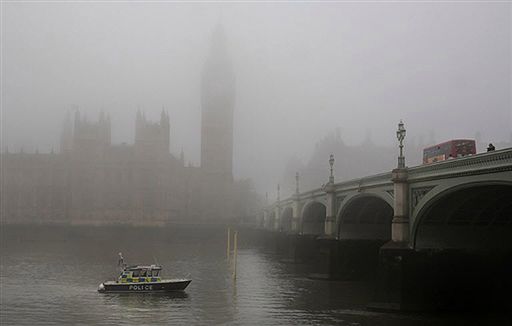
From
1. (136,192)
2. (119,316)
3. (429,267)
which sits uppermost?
(136,192)

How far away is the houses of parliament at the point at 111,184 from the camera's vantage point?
12025 cm

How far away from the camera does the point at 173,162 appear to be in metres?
129

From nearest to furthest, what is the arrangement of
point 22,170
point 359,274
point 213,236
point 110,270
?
point 359,274 → point 110,270 → point 213,236 → point 22,170

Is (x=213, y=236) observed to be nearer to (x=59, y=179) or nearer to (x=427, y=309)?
(x=59, y=179)

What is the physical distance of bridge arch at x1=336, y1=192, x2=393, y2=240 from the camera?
39969 mm

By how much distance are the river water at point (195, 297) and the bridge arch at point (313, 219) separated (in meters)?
4.54

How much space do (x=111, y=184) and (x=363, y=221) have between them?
93085mm

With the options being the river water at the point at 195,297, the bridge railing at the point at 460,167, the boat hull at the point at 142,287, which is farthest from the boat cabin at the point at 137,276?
the bridge railing at the point at 460,167

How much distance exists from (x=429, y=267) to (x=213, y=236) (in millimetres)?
65740

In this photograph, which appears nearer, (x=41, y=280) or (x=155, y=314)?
(x=155, y=314)

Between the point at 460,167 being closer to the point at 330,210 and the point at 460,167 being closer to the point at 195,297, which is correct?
the point at 195,297

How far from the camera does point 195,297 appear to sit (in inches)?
1318

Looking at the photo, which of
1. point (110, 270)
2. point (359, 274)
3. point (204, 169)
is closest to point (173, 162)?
point (204, 169)

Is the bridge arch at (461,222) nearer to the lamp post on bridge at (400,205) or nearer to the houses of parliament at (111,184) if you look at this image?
the lamp post on bridge at (400,205)
